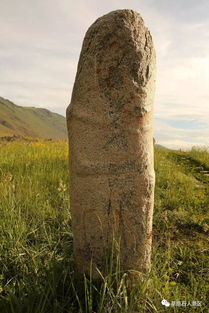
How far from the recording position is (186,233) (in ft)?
11.3

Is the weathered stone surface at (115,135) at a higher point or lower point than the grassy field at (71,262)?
higher

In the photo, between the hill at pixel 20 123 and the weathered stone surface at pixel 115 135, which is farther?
the hill at pixel 20 123

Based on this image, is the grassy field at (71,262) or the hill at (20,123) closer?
the grassy field at (71,262)

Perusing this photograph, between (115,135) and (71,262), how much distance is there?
43.7 inches

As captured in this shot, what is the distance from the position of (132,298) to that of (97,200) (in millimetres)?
685

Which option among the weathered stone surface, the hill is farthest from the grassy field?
the hill

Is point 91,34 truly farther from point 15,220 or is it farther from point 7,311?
point 7,311

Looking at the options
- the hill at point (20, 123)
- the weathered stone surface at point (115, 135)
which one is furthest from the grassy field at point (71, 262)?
the hill at point (20, 123)

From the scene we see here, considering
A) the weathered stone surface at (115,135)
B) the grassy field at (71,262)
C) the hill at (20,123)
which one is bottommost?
the grassy field at (71,262)

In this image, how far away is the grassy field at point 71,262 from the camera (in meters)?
1.96

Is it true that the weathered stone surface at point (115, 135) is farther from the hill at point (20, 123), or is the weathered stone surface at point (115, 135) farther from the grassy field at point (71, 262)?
the hill at point (20, 123)

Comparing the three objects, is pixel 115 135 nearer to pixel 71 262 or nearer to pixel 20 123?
pixel 71 262

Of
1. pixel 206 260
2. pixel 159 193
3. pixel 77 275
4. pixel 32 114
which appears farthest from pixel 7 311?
pixel 32 114

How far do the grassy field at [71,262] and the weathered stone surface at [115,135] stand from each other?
0.25 meters
